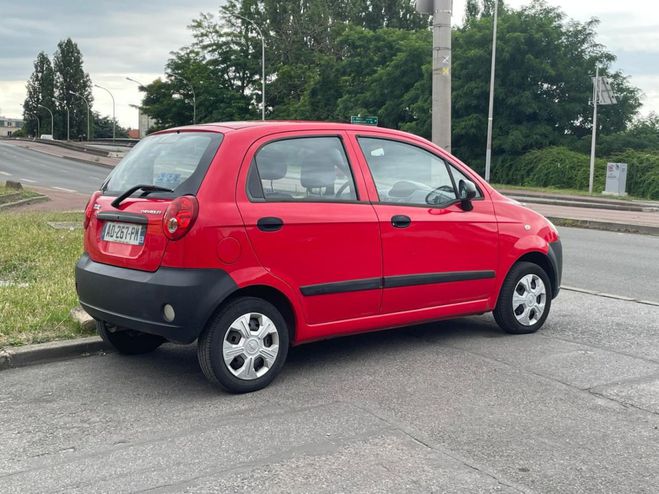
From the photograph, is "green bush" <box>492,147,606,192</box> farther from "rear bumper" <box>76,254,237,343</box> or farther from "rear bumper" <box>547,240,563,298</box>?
"rear bumper" <box>76,254,237,343</box>

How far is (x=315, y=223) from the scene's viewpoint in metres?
4.98

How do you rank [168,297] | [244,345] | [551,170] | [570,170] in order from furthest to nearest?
[551,170]
[570,170]
[244,345]
[168,297]

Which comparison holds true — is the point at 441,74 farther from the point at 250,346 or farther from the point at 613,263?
the point at 250,346

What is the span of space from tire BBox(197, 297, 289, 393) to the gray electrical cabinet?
27.9 meters

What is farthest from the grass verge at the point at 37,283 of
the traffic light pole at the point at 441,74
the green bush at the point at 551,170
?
A: the green bush at the point at 551,170

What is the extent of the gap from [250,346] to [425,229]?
5.25ft

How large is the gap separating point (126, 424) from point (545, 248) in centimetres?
366

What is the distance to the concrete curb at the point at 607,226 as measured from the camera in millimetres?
15938

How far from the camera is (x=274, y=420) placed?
14.0ft

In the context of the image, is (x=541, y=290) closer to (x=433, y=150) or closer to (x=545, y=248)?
(x=545, y=248)

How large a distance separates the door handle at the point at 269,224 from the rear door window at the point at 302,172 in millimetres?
142

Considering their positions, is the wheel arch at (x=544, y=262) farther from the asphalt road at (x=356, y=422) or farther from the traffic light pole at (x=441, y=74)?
the traffic light pole at (x=441, y=74)


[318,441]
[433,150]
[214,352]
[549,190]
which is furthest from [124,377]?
[549,190]

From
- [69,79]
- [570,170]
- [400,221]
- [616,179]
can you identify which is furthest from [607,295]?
[69,79]
